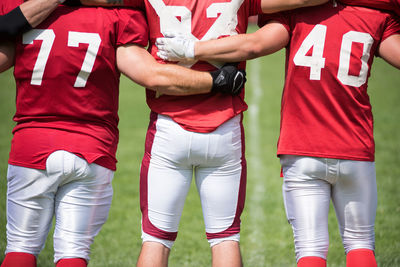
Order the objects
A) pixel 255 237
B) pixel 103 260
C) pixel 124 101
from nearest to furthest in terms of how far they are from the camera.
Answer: pixel 103 260
pixel 255 237
pixel 124 101

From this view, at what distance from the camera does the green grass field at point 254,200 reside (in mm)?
5637

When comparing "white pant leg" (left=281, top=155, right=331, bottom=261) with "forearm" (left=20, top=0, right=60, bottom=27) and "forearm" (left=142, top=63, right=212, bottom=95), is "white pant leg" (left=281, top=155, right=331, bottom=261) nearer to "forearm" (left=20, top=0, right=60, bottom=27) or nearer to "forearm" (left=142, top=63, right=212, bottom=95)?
"forearm" (left=142, top=63, right=212, bottom=95)

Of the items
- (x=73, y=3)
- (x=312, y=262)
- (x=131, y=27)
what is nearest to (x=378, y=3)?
(x=131, y=27)

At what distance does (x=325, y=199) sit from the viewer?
143 inches

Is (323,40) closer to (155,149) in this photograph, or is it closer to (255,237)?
(155,149)

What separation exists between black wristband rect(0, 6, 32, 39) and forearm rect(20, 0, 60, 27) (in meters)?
0.03

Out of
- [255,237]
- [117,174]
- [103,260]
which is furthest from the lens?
[117,174]

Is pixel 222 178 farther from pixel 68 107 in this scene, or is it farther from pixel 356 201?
pixel 68 107

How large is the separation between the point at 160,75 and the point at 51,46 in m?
0.66

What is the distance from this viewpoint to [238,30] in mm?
3654

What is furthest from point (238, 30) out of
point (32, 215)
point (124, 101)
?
point (124, 101)

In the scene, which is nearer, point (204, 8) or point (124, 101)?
point (204, 8)

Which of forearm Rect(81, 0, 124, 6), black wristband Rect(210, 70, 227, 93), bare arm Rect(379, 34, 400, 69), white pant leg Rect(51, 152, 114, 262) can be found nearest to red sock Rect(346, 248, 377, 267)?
bare arm Rect(379, 34, 400, 69)

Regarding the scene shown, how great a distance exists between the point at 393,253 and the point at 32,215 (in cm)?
348
